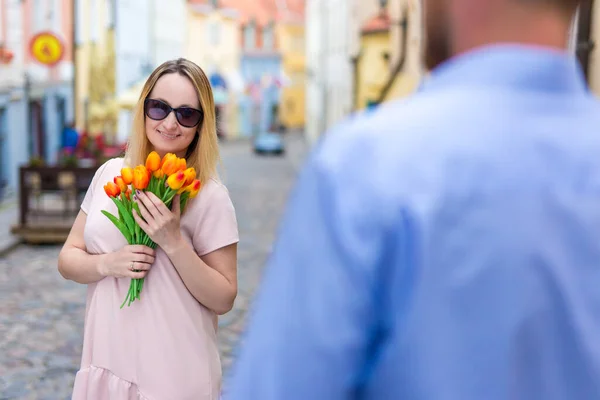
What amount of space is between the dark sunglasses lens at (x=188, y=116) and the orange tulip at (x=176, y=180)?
0.95 ft

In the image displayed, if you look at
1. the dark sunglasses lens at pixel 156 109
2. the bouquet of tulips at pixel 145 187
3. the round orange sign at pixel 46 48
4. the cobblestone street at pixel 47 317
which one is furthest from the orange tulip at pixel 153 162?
the round orange sign at pixel 46 48

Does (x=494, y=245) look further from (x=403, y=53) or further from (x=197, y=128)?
(x=403, y=53)

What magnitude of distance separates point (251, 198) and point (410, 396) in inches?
778

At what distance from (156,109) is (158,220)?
1.38 ft

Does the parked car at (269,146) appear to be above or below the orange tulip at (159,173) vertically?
below

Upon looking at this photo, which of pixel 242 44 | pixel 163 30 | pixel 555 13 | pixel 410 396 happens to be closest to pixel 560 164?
pixel 555 13

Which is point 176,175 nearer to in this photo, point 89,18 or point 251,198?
point 251,198

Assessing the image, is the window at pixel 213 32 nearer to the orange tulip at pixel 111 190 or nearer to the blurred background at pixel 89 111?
the blurred background at pixel 89 111

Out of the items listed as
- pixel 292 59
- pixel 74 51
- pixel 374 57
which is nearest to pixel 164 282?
pixel 374 57

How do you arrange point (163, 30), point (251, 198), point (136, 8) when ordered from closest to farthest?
point (251, 198) → point (136, 8) → point (163, 30)

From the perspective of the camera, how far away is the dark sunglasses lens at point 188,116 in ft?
8.99

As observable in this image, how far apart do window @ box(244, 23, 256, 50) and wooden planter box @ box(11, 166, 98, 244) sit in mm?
49366

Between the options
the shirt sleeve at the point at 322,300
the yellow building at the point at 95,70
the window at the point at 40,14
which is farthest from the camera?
the yellow building at the point at 95,70

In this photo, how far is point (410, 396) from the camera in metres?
1.05
